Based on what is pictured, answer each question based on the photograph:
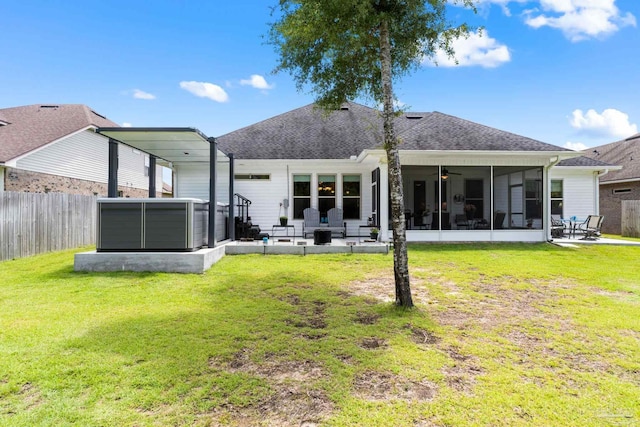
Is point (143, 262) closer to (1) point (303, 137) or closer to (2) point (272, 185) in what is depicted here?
(2) point (272, 185)

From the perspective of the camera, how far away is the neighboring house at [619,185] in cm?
1767

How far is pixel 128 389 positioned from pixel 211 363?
65 centimetres

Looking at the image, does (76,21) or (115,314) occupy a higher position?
(76,21)

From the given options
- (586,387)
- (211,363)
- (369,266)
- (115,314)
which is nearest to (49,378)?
(211,363)

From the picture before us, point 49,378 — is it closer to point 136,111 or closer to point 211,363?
point 211,363

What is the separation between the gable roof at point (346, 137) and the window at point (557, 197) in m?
4.74

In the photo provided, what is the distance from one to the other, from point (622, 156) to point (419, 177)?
15325 millimetres

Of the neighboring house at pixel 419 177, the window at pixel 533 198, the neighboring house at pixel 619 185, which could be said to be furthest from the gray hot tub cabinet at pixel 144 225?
the neighboring house at pixel 619 185

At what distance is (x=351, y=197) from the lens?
1301 cm

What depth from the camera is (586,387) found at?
101 inches

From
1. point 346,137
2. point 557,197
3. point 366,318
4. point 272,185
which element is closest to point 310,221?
point 272,185

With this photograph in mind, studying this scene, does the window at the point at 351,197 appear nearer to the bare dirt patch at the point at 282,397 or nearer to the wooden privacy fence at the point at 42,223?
the wooden privacy fence at the point at 42,223

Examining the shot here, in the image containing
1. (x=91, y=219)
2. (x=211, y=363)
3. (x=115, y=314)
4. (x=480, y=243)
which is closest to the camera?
(x=211, y=363)

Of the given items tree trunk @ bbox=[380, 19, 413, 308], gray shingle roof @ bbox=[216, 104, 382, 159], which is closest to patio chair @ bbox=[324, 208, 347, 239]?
gray shingle roof @ bbox=[216, 104, 382, 159]
